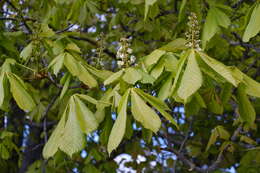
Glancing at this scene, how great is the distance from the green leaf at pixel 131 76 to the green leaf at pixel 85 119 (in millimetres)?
174

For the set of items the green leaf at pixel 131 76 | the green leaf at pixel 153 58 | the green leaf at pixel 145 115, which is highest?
the green leaf at pixel 153 58

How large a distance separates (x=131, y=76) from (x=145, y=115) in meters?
0.15

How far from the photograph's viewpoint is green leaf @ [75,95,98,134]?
42.1 inches

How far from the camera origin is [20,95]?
122cm

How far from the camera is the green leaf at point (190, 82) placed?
0.90 metres

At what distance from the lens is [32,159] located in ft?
11.2

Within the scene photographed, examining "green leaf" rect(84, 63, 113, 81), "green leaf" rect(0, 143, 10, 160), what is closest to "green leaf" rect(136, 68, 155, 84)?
"green leaf" rect(84, 63, 113, 81)

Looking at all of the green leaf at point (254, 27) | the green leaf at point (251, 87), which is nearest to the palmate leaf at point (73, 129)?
the green leaf at point (251, 87)

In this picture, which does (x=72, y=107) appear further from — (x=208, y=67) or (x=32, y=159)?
(x=32, y=159)

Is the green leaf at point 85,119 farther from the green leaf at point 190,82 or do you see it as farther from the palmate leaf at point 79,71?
the green leaf at point 190,82

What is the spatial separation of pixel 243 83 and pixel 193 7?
720mm

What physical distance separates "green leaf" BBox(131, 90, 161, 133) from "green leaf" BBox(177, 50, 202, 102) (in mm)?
112

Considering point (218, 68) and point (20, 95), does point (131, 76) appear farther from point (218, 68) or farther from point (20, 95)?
point (20, 95)

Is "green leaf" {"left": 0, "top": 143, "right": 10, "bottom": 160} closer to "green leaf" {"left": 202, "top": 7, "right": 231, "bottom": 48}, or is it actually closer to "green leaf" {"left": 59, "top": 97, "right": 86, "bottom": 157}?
"green leaf" {"left": 59, "top": 97, "right": 86, "bottom": 157}
